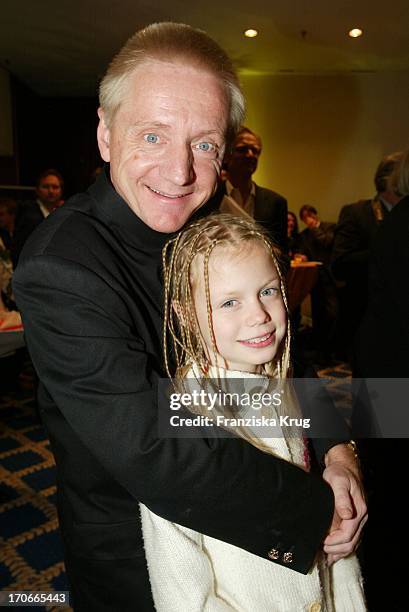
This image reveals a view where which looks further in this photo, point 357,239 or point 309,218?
point 309,218

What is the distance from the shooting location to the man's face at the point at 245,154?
148 inches

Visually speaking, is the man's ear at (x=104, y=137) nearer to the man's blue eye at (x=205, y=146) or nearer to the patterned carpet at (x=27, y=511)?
the man's blue eye at (x=205, y=146)

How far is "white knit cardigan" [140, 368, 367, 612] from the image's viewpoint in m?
0.90

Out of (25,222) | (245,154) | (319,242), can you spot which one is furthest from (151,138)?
(319,242)

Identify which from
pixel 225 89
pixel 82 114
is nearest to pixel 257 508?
Result: pixel 225 89

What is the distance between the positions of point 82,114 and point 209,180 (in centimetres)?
967

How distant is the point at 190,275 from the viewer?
3.62 feet

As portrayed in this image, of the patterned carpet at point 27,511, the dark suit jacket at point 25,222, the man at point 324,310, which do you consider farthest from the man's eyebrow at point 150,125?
the man at point 324,310

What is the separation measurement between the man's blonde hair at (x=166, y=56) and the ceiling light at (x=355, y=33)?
5987 millimetres

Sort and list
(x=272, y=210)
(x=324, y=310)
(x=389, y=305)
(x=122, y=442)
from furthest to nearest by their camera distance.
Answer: (x=324, y=310), (x=272, y=210), (x=389, y=305), (x=122, y=442)

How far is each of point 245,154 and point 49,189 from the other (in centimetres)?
216

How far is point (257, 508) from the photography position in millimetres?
818

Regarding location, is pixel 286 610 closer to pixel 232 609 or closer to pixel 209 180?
pixel 232 609

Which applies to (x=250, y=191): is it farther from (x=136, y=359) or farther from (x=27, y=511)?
(x=136, y=359)
